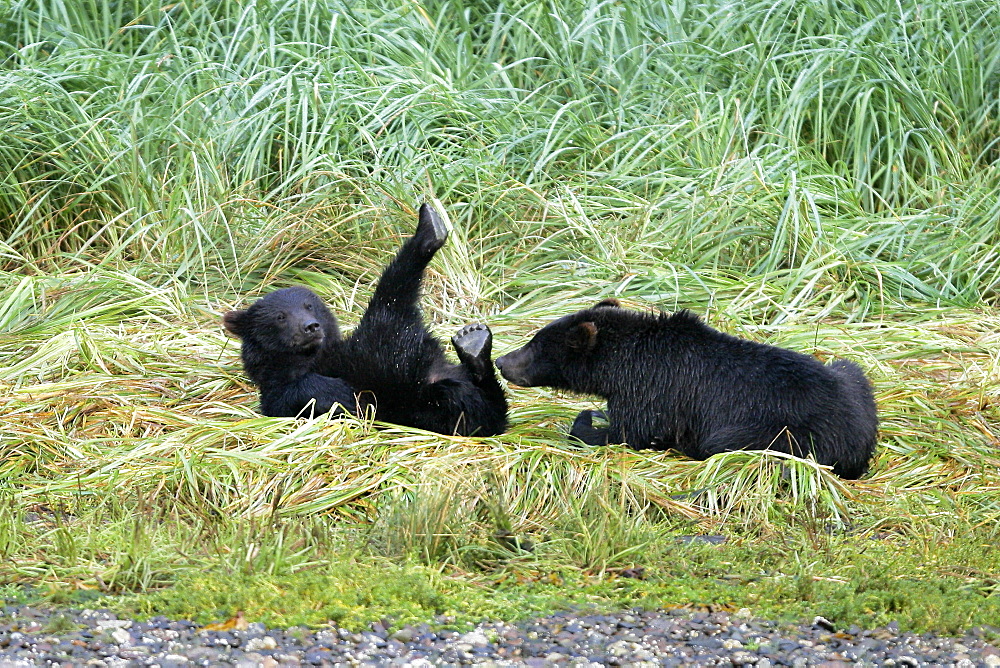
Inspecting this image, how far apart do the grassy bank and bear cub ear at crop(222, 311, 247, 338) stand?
0.40m

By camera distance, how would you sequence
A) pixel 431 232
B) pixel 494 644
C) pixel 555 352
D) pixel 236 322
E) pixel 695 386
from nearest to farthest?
1. pixel 494 644
2. pixel 695 386
3. pixel 431 232
4. pixel 555 352
5. pixel 236 322

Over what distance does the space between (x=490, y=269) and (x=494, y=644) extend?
14.2 ft

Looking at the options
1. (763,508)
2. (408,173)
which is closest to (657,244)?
(408,173)

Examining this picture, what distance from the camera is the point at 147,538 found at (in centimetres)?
398

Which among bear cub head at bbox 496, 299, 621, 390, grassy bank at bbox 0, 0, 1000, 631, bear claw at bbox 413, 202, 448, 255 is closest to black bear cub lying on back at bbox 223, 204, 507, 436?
bear claw at bbox 413, 202, 448, 255

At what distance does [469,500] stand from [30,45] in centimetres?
560

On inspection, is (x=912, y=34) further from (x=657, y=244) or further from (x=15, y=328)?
(x=15, y=328)

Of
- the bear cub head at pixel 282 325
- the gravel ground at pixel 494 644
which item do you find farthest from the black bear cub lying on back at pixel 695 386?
the gravel ground at pixel 494 644

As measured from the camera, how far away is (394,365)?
540 centimetres

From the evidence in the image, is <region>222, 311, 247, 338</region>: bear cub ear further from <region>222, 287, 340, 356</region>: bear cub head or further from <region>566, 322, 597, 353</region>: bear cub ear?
<region>566, 322, 597, 353</region>: bear cub ear

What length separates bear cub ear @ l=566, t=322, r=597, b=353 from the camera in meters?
5.45

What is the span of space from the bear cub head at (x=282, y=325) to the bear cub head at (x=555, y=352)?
0.84 m

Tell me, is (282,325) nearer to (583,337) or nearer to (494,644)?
(583,337)

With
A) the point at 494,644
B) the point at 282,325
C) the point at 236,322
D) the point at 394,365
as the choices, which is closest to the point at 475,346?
the point at 394,365
